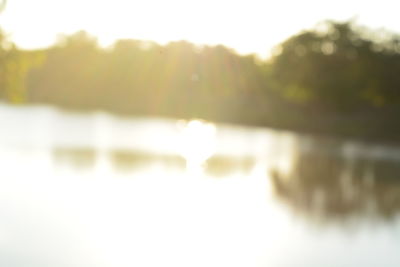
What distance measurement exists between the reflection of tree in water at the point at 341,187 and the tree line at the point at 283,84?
1876cm

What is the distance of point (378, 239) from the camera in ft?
41.2

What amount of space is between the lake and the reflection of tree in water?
4cm

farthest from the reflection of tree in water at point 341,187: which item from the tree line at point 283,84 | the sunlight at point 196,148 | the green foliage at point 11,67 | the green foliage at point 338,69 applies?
the green foliage at point 338,69

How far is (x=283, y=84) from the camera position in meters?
60.5

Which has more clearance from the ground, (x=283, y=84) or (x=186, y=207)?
(x=283, y=84)

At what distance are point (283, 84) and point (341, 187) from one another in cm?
4105

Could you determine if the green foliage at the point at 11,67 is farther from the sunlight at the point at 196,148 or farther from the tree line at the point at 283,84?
the tree line at the point at 283,84

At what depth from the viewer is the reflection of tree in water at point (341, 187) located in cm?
1564

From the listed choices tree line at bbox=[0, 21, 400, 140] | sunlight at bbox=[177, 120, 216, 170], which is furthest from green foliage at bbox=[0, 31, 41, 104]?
tree line at bbox=[0, 21, 400, 140]

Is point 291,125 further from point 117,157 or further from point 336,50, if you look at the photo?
point 117,157

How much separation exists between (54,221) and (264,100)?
1809 inches

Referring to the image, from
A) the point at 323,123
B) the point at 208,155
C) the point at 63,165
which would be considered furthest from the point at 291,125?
the point at 63,165

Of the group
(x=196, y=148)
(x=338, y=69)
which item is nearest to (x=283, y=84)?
(x=338, y=69)

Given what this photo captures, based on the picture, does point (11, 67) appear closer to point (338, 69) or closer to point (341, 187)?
point (341, 187)
